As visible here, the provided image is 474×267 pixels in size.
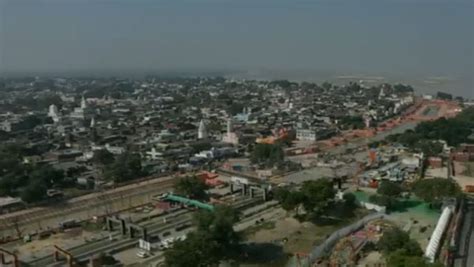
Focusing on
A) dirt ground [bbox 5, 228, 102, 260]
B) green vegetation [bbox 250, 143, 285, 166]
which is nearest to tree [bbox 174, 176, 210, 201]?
dirt ground [bbox 5, 228, 102, 260]

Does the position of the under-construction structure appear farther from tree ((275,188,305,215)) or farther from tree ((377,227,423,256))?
tree ((377,227,423,256))

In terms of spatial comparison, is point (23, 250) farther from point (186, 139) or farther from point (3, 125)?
point (3, 125)

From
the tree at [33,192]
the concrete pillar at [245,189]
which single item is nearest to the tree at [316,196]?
the concrete pillar at [245,189]

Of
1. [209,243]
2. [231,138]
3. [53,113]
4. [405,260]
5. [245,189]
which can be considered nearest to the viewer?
[405,260]

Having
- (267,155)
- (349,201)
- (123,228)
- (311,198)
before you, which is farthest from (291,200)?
(267,155)

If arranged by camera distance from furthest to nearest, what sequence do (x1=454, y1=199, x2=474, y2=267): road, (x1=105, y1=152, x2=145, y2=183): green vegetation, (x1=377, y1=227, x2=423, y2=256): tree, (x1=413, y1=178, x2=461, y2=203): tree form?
(x1=105, y1=152, x2=145, y2=183): green vegetation → (x1=413, y1=178, x2=461, y2=203): tree → (x1=454, y1=199, x2=474, y2=267): road → (x1=377, y1=227, x2=423, y2=256): tree

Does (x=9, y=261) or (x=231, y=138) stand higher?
(x=231, y=138)

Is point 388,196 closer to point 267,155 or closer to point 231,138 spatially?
point 267,155

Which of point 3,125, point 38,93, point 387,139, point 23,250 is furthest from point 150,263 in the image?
point 38,93
